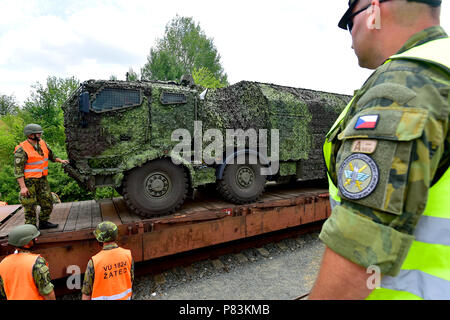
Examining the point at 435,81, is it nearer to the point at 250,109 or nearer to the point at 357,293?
the point at 357,293

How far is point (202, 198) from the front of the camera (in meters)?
6.19

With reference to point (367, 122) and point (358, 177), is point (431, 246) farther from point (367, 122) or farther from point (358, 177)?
point (367, 122)

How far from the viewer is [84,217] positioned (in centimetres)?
481

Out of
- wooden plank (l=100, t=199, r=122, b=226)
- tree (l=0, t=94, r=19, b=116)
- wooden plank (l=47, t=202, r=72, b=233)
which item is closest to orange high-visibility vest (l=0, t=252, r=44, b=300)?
wooden plank (l=47, t=202, r=72, b=233)

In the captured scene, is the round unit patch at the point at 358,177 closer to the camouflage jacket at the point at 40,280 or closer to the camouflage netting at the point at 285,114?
the camouflage jacket at the point at 40,280

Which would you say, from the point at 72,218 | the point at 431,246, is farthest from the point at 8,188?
the point at 431,246

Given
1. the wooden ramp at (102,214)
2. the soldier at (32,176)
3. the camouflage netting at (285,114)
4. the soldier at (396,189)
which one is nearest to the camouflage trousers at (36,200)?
the soldier at (32,176)

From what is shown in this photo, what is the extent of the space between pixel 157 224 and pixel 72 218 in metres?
1.76

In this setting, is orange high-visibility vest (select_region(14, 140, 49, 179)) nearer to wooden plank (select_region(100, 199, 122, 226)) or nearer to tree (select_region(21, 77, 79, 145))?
wooden plank (select_region(100, 199, 122, 226))

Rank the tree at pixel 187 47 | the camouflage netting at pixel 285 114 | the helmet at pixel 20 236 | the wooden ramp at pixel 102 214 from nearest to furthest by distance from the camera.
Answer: the helmet at pixel 20 236 < the wooden ramp at pixel 102 214 < the camouflage netting at pixel 285 114 < the tree at pixel 187 47

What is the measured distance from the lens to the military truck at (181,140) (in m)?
4.45

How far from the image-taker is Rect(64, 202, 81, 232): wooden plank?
4.28 m

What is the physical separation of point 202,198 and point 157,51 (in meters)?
26.6

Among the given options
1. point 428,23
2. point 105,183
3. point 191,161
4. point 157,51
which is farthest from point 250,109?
point 157,51
